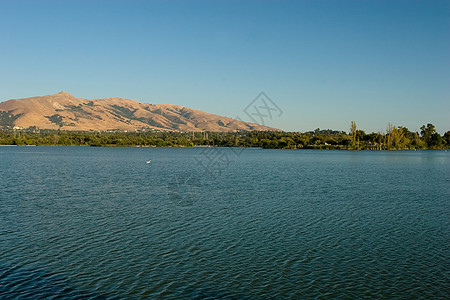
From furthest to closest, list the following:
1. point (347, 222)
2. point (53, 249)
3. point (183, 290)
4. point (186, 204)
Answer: point (186, 204) → point (347, 222) → point (53, 249) → point (183, 290)

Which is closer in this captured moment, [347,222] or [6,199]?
[347,222]

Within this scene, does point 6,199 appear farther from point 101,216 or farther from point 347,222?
point 347,222

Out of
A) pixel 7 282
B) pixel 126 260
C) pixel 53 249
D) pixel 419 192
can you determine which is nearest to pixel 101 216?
pixel 53 249

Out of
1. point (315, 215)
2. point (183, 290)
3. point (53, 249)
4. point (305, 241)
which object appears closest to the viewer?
point (183, 290)

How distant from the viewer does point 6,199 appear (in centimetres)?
3538

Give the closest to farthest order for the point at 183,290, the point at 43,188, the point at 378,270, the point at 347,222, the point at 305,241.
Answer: the point at 183,290
the point at 378,270
the point at 305,241
the point at 347,222
the point at 43,188

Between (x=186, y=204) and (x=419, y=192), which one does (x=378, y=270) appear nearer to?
(x=186, y=204)

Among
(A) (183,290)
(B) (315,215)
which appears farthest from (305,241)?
(A) (183,290)

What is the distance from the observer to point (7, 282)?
1560 cm

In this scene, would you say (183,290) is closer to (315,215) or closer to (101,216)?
(101,216)

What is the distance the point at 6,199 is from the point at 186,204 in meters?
17.3

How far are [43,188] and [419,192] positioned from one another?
45494mm

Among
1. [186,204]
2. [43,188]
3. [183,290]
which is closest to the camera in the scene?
[183,290]

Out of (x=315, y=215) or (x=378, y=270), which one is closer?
(x=378, y=270)
